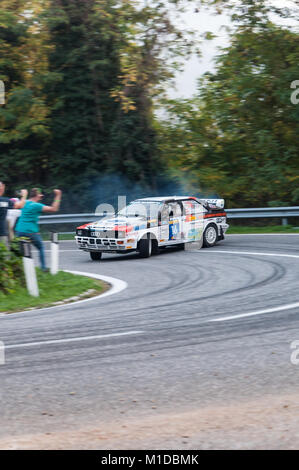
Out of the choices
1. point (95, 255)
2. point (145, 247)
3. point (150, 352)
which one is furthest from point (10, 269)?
point (95, 255)

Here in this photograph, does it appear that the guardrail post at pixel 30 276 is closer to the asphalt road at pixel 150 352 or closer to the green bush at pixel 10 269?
the green bush at pixel 10 269

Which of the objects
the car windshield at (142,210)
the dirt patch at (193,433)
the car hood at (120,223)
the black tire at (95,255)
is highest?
the car windshield at (142,210)

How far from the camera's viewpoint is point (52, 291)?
1166 cm

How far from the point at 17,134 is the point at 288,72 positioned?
1109 cm

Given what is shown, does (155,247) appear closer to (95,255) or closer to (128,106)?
(95,255)

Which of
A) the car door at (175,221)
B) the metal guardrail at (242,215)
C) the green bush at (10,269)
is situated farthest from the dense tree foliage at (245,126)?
the green bush at (10,269)

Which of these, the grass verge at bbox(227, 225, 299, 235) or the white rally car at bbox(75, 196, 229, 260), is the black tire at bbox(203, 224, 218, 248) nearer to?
the white rally car at bbox(75, 196, 229, 260)

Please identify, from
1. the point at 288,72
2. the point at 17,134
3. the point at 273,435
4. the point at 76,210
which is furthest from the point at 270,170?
the point at 273,435

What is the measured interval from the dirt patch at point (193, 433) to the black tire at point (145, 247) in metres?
11.2

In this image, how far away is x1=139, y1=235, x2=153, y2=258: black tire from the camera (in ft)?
53.5

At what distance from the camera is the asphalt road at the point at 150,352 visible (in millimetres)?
5379

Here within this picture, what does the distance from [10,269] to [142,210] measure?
20.0 feet

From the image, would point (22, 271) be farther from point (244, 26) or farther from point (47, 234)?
point (244, 26)

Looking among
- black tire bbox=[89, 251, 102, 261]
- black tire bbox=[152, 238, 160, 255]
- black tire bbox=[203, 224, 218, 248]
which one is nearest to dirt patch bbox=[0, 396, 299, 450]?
black tire bbox=[152, 238, 160, 255]
